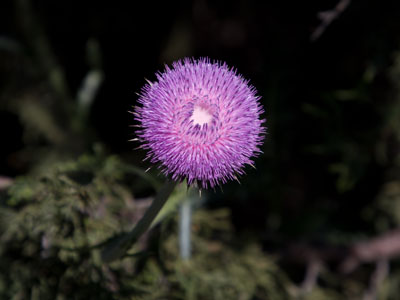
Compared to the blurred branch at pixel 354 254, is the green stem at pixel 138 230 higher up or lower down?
lower down

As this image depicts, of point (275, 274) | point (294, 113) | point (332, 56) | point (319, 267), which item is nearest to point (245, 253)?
point (275, 274)

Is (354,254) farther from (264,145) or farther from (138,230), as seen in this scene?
(138,230)

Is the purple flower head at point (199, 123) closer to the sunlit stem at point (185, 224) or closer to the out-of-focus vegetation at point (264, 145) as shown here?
the out-of-focus vegetation at point (264, 145)

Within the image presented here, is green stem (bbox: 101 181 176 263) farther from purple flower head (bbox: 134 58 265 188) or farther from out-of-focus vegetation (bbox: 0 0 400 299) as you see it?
out-of-focus vegetation (bbox: 0 0 400 299)

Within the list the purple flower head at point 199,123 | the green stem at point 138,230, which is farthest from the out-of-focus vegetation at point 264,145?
the purple flower head at point 199,123

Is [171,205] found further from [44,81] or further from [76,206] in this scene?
[44,81]

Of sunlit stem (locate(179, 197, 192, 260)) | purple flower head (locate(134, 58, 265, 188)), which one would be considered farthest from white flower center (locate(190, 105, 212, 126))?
sunlit stem (locate(179, 197, 192, 260))
